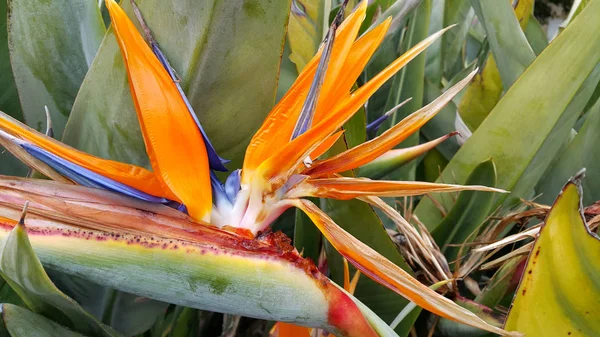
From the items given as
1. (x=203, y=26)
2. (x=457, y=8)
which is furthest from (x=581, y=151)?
(x=203, y=26)

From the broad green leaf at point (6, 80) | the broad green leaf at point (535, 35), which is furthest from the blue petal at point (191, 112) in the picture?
the broad green leaf at point (535, 35)

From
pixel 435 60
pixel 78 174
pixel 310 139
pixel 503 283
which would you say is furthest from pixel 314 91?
pixel 435 60

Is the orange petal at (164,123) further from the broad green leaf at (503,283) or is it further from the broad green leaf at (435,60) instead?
the broad green leaf at (435,60)

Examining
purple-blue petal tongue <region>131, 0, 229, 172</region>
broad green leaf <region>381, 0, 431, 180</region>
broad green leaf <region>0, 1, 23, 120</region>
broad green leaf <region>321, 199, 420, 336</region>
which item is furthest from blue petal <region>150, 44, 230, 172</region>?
broad green leaf <region>381, 0, 431, 180</region>

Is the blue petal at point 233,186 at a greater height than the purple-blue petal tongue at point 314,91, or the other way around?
the purple-blue petal tongue at point 314,91

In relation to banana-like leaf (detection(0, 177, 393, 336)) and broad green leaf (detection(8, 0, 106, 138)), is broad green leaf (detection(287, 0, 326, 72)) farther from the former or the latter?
banana-like leaf (detection(0, 177, 393, 336))
